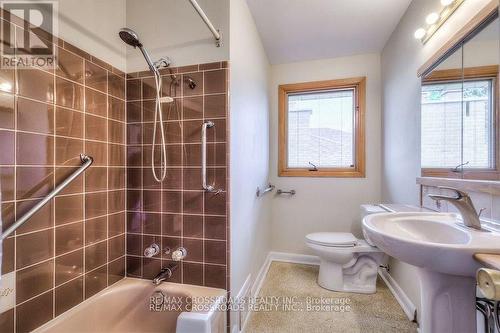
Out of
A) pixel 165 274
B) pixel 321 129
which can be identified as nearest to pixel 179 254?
pixel 165 274

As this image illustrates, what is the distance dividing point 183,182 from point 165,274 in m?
0.58

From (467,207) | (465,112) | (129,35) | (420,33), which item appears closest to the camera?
(467,207)

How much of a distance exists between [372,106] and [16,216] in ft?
9.44

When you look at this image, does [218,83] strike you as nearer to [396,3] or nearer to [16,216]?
[16,216]

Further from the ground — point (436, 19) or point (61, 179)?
point (436, 19)

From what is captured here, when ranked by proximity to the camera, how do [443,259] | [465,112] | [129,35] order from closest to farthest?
1. [443,259]
2. [129,35]
3. [465,112]

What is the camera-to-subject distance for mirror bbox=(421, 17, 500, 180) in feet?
3.19

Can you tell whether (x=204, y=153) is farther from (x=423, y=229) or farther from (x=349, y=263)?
(x=349, y=263)

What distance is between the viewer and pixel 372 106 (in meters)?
2.35

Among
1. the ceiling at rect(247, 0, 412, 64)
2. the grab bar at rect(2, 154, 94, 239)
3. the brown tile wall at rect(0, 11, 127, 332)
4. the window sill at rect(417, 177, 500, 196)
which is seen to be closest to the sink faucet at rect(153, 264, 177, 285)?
the brown tile wall at rect(0, 11, 127, 332)

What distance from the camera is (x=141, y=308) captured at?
1.34 m

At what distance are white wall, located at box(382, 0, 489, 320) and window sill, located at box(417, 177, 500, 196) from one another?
260 millimetres

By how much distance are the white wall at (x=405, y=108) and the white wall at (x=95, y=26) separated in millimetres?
2064

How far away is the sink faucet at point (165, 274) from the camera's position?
52.0 inches
